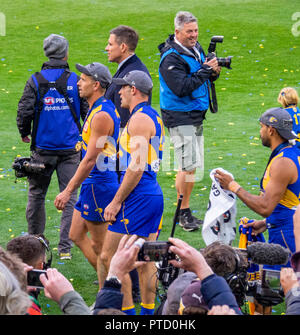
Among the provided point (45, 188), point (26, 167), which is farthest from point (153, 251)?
point (45, 188)

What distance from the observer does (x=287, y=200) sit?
18.4 feet

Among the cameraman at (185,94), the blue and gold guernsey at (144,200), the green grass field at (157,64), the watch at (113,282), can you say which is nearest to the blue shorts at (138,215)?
the blue and gold guernsey at (144,200)

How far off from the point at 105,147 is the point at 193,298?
2828 mm

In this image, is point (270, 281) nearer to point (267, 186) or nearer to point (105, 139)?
point (267, 186)

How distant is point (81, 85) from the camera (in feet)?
20.9

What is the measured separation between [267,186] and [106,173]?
1.56 meters

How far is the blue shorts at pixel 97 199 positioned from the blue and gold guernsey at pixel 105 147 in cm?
6

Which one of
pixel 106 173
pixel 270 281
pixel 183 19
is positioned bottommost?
pixel 270 281

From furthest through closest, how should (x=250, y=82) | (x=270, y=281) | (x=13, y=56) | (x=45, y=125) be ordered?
(x=13, y=56) → (x=250, y=82) → (x=45, y=125) → (x=270, y=281)

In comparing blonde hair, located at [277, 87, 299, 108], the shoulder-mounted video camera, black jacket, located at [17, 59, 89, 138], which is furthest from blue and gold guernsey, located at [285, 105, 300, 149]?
the shoulder-mounted video camera

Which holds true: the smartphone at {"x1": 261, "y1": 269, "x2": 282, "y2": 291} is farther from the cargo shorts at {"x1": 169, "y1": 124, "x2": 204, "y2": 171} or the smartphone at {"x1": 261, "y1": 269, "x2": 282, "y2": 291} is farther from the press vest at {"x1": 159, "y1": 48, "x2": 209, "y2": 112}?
the press vest at {"x1": 159, "y1": 48, "x2": 209, "y2": 112}

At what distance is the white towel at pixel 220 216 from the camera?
19.0 ft

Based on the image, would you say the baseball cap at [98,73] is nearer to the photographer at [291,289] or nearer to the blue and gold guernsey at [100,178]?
the blue and gold guernsey at [100,178]

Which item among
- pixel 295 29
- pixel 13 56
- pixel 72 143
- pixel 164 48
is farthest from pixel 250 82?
pixel 72 143
